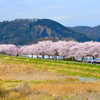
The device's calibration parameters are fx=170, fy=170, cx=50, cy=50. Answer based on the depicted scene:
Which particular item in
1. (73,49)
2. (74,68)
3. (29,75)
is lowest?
(74,68)

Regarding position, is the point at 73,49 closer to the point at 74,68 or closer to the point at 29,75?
the point at 74,68

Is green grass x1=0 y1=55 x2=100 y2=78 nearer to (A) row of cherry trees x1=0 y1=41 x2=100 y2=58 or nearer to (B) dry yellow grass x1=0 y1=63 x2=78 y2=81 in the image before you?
(B) dry yellow grass x1=0 y1=63 x2=78 y2=81

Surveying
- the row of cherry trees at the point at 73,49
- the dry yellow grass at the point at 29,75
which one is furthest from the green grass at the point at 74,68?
the row of cherry trees at the point at 73,49

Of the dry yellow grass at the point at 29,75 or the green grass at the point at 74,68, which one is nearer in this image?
the dry yellow grass at the point at 29,75

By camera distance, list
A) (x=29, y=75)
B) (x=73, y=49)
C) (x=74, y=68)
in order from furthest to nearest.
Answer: (x=73, y=49) → (x=74, y=68) → (x=29, y=75)

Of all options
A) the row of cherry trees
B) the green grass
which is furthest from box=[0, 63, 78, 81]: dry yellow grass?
the row of cherry trees

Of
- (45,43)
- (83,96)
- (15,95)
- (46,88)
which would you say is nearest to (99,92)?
(83,96)

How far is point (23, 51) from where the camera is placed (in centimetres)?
16262

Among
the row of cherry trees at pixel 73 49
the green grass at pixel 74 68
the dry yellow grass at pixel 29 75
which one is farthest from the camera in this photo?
the row of cherry trees at pixel 73 49

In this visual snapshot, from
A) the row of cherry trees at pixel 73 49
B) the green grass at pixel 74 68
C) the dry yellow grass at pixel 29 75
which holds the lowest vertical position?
the green grass at pixel 74 68

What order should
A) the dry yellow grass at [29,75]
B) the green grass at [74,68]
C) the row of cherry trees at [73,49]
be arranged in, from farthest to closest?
the row of cherry trees at [73,49], the green grass at [74,68], the dry yellow grass at [29,75]

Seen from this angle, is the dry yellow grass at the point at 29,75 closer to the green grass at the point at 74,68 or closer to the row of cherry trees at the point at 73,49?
the green grass at the point at 74,68

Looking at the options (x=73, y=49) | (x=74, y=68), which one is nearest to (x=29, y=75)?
(x=74, y=68)

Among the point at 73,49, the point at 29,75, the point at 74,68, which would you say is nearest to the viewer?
the point at 29,75
